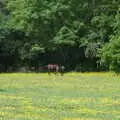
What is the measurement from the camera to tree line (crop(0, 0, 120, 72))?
57500 mm

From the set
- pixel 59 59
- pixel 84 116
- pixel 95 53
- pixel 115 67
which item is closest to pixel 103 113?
pixel 84 116

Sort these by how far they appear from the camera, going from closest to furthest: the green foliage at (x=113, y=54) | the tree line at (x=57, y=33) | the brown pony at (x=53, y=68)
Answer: the green foliage at (x=113, y=54) → the brown pony at (x=53, y=68) → the tree line at (x=57, y=33)

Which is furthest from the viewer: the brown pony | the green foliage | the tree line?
the tree line

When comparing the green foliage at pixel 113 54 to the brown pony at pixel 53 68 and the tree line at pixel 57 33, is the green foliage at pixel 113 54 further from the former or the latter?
the tree line at pixel 57 33

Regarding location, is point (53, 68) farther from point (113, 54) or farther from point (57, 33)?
point (113, 54)

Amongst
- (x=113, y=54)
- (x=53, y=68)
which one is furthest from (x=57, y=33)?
(x=113, y=54)

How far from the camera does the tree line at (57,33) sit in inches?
2264

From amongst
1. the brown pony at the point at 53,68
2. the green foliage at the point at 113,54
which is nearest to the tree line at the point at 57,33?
the brown pony at the point at 53,68

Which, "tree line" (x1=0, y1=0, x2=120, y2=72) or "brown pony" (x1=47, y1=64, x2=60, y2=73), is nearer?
"brown pony" (x1=47, y1=64, x2=60, y2=73)

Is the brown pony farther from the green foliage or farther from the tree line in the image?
the green foliage

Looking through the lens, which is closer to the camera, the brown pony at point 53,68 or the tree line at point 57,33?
the brown pony at point 53,68

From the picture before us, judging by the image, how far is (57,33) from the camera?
57.7 metres

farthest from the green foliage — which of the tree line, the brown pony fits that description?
the tree line

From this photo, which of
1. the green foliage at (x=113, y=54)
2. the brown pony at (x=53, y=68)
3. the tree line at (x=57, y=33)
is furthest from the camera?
the tree line at (x=57, y=33)
